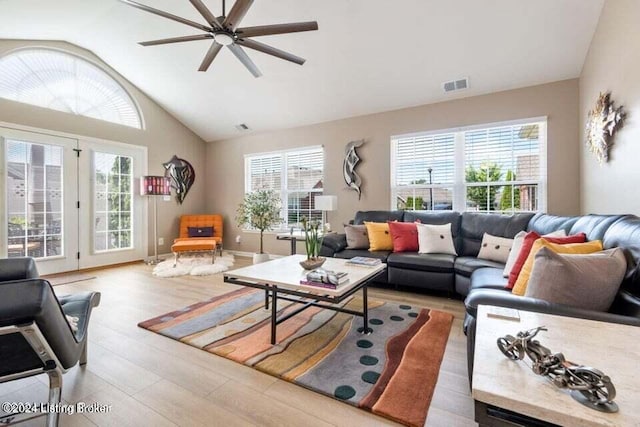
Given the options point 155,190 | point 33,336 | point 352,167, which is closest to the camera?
point 33,336

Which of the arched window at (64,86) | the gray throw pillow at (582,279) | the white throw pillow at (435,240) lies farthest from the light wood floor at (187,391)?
the arched window at (64,86)

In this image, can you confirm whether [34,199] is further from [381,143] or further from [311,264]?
[381,143]

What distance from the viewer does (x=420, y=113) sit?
4.33 m

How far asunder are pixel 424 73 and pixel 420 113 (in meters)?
0.68

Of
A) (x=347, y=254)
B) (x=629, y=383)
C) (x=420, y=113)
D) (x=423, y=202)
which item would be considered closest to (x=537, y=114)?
(x=420, y=113)

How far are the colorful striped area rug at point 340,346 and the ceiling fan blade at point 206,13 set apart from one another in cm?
257

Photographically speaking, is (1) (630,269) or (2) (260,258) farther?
(2) (260,258)

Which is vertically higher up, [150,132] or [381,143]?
[150,132]

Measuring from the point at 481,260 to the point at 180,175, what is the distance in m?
5.73

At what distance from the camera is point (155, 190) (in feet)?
17.4

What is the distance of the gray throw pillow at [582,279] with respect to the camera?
1.36m

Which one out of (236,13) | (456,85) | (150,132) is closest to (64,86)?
(150,132)

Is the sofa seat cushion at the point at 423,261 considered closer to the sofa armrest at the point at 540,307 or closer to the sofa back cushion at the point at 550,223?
the sofa back cushion at the point at 550,223

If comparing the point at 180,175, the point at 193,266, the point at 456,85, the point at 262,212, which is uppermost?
the point at 456,85
